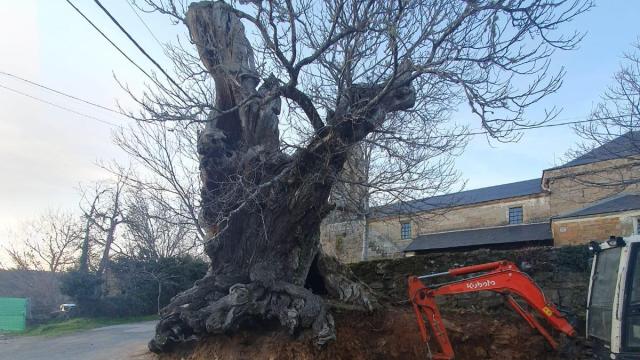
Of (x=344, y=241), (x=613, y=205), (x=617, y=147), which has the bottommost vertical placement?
(x=344, y=241)

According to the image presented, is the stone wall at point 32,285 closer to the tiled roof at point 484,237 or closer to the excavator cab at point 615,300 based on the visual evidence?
the tiled roof at point 484,237

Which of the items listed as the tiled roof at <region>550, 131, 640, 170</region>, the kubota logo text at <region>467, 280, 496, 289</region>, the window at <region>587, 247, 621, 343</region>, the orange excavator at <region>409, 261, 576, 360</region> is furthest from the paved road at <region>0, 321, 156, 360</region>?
the tiled roof at <region>550, 131, 640, 170</region>

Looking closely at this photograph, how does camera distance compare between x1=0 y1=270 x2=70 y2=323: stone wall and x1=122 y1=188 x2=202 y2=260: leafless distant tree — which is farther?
x1=0 y1=270 x2=70 y2=323: stone wall

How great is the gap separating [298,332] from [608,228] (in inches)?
773

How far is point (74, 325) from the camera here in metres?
18.5

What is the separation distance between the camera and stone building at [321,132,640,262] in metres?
21.7

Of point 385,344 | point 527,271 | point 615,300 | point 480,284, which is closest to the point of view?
point 615,300

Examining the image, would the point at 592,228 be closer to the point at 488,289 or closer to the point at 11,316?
the point at 488,289

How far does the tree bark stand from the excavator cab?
12.2 ft

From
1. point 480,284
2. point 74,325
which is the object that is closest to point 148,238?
point 74,325

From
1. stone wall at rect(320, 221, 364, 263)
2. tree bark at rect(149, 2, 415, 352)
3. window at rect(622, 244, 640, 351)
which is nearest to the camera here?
window at rect(622, 244, 640, 351)

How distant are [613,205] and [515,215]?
880cm

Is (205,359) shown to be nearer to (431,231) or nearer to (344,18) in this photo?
(344,18)

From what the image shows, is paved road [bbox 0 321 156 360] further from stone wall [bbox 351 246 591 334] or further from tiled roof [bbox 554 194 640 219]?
tiled roof [bbox 554 194 640 219]
